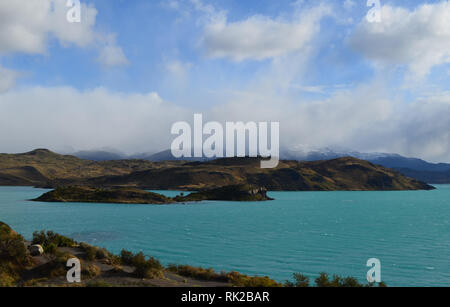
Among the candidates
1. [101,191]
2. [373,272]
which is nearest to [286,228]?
[373,272]

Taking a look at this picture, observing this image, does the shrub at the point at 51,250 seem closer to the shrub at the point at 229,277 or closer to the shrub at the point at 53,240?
the shrub at the point at 53,240

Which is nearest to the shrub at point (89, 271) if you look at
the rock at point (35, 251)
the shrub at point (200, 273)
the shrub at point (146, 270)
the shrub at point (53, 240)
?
the shrub at point (146, 270)

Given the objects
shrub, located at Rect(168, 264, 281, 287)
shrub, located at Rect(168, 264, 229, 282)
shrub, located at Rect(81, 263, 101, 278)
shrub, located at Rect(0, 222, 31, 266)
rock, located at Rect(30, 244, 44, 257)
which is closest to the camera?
shrub, located at Rect(168, 264, 281, 287)

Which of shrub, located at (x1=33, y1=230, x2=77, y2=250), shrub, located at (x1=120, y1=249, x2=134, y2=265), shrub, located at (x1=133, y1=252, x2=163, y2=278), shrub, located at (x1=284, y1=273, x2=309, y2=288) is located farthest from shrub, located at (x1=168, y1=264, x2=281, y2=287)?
shrub, located at (x1=33, y1=230, x2=77, y2=250)

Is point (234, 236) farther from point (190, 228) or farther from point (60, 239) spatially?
point (60, 239)

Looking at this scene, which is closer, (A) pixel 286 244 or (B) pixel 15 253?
(B) pixel 15 253

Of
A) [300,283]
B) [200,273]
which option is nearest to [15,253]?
[200,273]

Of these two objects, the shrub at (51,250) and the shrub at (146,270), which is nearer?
the shrub at (146,270)

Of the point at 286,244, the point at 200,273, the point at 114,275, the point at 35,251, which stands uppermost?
the point at 35,251

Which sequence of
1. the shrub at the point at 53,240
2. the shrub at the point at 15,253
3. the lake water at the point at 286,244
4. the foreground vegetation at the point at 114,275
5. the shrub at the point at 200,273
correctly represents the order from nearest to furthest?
the foreground vegetation at the point at 114,275
the shrub at the point at 200,273
the shrub at the point at 15,253
the lake water at the point at 286,244
the shrub at the point at 53,240

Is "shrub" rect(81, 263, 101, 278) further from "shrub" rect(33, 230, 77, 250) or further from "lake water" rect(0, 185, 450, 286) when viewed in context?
"shrub" rect(33, 230, 77, 250)

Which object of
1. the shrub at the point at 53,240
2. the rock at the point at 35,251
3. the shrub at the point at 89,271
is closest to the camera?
the shrub at the point at 89,271

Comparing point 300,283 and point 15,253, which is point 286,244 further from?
point 15,253
